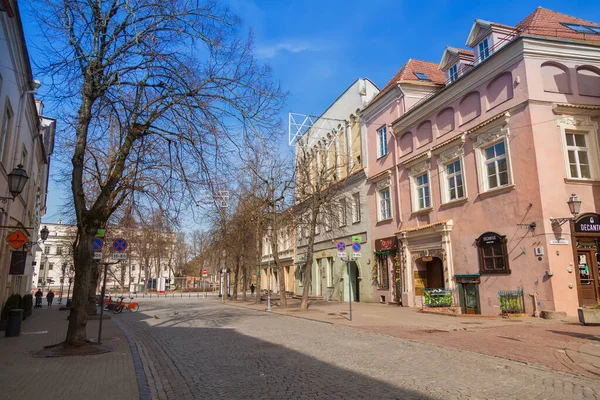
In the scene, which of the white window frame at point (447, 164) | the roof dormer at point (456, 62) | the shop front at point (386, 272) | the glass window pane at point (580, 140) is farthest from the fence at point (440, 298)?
the roof dormer at point (456, 62)

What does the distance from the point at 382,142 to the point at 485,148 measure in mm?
9027

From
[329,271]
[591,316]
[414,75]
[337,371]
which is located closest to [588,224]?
[591,316]

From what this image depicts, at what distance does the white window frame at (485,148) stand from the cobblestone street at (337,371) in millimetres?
9375

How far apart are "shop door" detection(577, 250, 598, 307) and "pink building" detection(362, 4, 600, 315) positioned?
0.12 feet

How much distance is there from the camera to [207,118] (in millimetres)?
9180

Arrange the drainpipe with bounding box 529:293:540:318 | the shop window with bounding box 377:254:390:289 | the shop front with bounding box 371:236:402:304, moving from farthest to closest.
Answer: the shop window with bounding box 377:254:390:289 → the shop front with bounding box 371:236:402:304 → the drainpipe with bounding box 529:293:540:318

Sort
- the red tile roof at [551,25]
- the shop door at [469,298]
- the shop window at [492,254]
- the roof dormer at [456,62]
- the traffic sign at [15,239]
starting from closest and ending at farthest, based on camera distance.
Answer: the traffic sign at [15,239] → the shop window at [492,254] → the shop door at [469,298] → the red tile roof at [551,25] → the roof dormer at [456,62]

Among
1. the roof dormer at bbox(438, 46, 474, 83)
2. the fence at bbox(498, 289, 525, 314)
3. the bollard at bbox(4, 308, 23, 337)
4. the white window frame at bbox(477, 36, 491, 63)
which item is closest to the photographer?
the bollard at bbox(4, 308, 23, 337)

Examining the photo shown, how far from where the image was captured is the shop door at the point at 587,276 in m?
15.4

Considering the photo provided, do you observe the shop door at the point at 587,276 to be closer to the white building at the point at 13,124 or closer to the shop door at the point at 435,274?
the shop door at the point at 435,274

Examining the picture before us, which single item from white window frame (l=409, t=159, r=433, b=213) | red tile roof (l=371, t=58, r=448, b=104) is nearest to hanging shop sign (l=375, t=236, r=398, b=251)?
white window frame (l=409, t=159, r=433, b=213)

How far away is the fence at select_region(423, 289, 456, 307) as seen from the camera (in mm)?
19312

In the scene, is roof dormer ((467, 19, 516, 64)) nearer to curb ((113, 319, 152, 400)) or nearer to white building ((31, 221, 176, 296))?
white building ((31, 221, 176, 296))

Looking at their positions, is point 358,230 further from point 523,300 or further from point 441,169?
point 523,300
